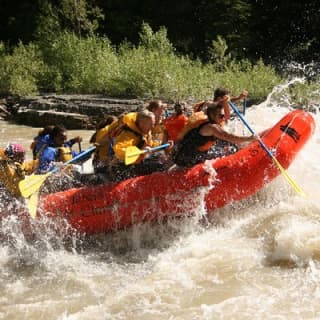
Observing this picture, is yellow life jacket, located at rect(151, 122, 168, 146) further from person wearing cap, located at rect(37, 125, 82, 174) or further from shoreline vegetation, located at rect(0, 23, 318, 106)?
shoreline vegetation, located at rect(0, 23, 318, 106)

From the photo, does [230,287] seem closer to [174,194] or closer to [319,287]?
[319,287]

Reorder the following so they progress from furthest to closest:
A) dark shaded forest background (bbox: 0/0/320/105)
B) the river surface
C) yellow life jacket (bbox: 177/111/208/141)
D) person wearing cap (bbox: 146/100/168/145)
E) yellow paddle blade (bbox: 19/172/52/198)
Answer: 1. dark shaded forest background (bbox: 0/0/320/105)
2. person wearing cap (bbox: 146/100/168/145)
3. yellow life jacket (bbox: 177/111/208/141)
4. yellow paddle blade (bbox: 19/172/52/198)
5. the river surface

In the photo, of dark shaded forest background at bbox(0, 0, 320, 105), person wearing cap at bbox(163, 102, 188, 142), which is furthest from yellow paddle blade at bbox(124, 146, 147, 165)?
dark shaded forest background at bbox(0, 0, 320, 105)

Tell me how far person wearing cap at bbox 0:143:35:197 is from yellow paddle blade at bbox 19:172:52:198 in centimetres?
27

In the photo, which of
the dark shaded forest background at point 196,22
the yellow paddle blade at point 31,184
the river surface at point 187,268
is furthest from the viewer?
the dark shaded forest background at point 196,22

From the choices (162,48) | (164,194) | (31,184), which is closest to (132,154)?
(164,194)

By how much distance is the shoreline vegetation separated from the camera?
11.3 metres

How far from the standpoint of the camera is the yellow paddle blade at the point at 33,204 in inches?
166

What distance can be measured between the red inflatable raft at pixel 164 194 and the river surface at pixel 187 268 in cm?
14

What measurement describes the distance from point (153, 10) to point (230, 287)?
60.9 ft

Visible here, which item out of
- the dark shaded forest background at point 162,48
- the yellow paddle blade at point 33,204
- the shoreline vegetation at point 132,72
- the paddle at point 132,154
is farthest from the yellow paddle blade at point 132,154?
the dark shaded forest background at point 162,48

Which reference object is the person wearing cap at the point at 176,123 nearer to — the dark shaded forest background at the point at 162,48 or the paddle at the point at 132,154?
the paddle at the point at 132,154

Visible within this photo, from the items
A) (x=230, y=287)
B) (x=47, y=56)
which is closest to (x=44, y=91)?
(x=47, y=56)

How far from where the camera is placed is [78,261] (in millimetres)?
4418
